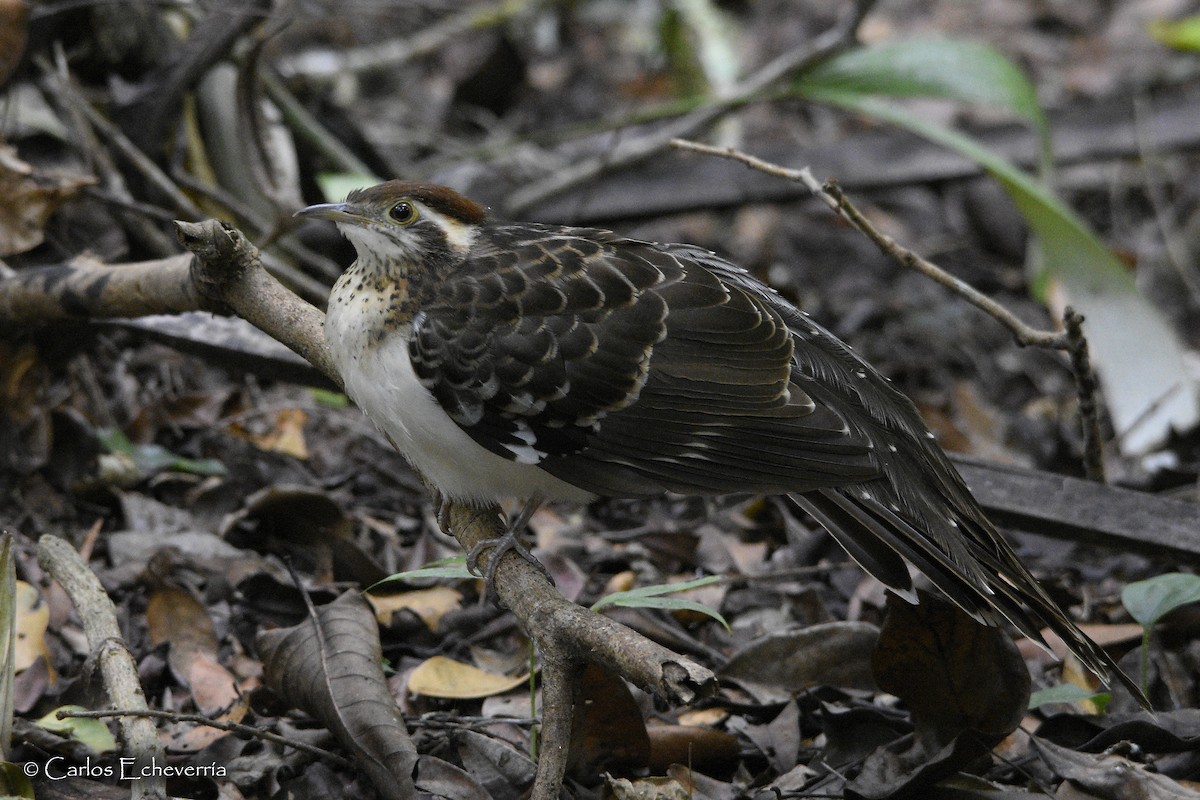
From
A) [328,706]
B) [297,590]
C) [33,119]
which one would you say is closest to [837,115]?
[33,119]

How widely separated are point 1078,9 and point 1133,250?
13.4ft

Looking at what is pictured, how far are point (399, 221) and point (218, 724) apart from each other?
1.62 metres

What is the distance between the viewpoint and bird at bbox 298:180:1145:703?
3701mm

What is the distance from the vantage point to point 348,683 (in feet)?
12.1

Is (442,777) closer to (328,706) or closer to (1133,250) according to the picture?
(328,706)

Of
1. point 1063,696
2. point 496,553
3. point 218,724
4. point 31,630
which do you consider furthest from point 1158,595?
point 31,630

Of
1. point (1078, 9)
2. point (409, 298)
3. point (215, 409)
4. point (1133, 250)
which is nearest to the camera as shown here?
point (409, 298)

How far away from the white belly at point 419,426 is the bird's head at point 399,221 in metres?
0.29

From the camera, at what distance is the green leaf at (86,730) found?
362 cm

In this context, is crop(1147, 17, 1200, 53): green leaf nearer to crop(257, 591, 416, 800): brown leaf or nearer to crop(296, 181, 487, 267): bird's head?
crop(296, 181, 487, 267): bird's head

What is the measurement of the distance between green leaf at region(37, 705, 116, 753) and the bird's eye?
176 centimetres

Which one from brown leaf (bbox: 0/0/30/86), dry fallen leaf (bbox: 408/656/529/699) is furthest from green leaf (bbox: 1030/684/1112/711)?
brown leaf (bbox: 0/0/30/86)

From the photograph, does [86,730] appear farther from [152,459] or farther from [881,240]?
[881,240]

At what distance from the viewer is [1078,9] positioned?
40.1ft
